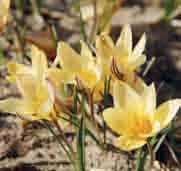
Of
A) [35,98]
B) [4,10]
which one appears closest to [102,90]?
[35,98]

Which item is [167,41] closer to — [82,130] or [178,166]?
[178,166]

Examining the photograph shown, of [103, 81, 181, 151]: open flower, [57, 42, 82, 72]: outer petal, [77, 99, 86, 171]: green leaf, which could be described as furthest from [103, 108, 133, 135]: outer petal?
[57, 42, 82, 72]: outer petal

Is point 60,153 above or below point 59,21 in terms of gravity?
below

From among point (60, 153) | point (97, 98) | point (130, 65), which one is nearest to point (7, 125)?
point (60, 153)

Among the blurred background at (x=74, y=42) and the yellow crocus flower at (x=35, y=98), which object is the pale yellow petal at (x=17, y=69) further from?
the blurred background at (x=74, y=42)

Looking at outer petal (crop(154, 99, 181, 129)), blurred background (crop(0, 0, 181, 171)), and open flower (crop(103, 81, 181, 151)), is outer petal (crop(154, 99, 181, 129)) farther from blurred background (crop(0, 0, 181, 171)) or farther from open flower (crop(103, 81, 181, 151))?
blurred background (crop(0, 0, 181, 171))

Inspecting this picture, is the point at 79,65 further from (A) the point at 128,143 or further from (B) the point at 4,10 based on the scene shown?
(B) the point at 4,10
